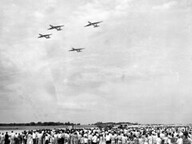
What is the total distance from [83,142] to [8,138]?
7.03 metres

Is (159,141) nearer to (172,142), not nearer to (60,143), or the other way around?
(172,142)

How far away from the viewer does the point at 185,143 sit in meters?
21.0

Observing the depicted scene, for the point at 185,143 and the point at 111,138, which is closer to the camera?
the point at 185,143

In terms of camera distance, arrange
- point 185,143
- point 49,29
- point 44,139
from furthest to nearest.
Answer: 1. point 49,29
2. point 44,139
3. point 185,143

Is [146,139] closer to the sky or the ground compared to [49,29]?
closer to the ground

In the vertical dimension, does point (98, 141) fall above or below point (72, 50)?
below

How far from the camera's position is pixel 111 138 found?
2388 centimetres

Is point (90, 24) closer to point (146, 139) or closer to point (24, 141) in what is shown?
point (24, 141)

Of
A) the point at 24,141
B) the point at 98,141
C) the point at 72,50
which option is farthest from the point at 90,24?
the point at 98,141

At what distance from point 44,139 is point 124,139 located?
7136 mm

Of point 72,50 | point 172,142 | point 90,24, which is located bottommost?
point 172,142

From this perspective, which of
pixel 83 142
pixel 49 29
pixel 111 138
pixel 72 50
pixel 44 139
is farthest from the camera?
pixel 72 50

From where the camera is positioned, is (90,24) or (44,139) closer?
(44,139)

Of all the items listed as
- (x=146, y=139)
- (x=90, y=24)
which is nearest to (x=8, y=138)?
(x=146, y=139)
